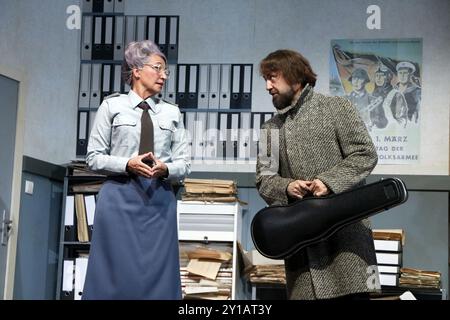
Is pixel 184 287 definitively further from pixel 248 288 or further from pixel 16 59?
pixel 16 59

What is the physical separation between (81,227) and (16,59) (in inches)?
47.7

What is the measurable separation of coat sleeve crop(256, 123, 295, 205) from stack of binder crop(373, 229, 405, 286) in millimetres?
2055

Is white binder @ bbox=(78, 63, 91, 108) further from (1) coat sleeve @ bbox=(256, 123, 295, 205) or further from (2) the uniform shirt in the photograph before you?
(1) coat sleeve @ bbox=(256, 123, 295, 205)

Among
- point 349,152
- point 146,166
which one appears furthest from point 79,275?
point 349,152

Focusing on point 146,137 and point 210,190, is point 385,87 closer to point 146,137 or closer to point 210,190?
point 210,190

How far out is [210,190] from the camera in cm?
487

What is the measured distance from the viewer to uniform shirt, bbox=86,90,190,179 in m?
3.01

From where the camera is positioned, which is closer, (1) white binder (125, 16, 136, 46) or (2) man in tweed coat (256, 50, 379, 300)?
(2) man in tweed coat (256, 50, 379, 300)

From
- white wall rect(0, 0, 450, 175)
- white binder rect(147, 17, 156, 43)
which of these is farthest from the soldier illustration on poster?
white binder rect(147, 17, 156, 43)

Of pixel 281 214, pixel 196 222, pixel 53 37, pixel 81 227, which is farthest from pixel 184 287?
pixel 281 214

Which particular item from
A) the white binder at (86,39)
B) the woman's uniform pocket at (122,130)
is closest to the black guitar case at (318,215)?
the woman's uniform pocket at (122,130)

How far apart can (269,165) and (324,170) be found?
0.65 feet

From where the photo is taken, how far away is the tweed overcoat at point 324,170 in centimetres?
257
